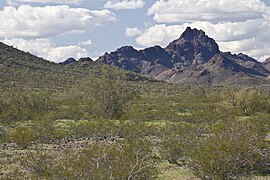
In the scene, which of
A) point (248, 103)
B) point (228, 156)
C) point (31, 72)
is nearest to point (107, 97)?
point (248, 103)

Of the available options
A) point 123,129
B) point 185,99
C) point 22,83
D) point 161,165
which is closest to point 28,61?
point 22,83

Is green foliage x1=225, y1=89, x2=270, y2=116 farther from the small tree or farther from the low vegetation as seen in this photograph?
the small tree

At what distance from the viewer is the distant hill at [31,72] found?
81463 millimetres

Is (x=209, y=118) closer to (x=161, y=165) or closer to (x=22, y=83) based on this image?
(x=161, y=165)

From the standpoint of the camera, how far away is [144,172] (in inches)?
592

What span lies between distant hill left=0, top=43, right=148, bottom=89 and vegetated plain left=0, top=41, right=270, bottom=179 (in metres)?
20.4

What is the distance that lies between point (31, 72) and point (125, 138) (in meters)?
71.8

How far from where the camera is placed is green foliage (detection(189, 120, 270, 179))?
15.0 meters

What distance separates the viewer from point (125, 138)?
2172 centimetres

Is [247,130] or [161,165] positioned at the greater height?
[247,130]

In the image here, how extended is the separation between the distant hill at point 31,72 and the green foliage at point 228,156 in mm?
57031

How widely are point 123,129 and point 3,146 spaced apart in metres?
7.07

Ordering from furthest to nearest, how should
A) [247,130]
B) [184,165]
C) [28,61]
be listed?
[28,61] → [184,165] → [247,130]

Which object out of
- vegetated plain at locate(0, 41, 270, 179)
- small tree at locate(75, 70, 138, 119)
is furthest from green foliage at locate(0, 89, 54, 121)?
small tree at locate(75, 70, 138, 119)
